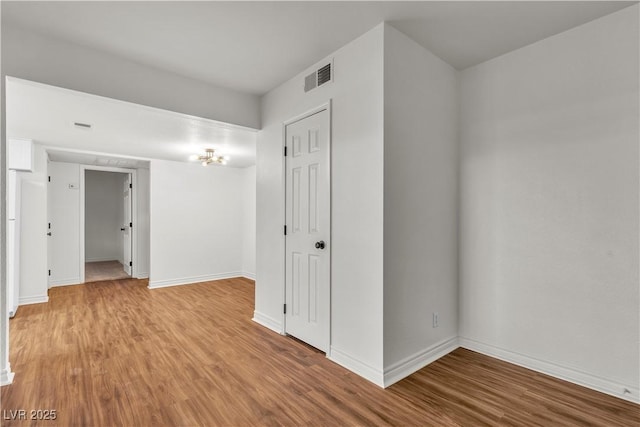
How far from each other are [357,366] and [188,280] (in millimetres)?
4795

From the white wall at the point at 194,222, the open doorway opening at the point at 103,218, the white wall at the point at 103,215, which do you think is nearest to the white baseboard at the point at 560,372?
the white wall at the point at 194,222

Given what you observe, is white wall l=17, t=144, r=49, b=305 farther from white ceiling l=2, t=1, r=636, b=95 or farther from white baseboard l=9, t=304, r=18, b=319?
white ceiling l=2, t=1, r=636, b=95

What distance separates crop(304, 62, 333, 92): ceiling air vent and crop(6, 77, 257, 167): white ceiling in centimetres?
107

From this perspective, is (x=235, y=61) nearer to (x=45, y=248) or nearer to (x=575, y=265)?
(x=575, y=265)

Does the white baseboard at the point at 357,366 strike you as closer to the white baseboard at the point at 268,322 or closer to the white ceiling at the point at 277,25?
the white baseboard at the point at 268,322

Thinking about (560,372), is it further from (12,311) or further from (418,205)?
(12,311)

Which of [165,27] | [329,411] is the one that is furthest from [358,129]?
[329,411]

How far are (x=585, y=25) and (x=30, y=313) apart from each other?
6.82 meters

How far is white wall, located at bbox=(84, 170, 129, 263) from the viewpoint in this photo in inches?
353

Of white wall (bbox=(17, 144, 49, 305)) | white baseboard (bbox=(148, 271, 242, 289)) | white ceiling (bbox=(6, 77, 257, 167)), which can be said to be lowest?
white baseboard (bbox=(148, 271, 242, 289))

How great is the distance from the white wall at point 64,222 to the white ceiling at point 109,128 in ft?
1.26

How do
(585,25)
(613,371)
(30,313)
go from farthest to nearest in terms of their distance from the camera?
(30,313) → (585,25) → (613,371)

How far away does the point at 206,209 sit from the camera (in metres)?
6.60

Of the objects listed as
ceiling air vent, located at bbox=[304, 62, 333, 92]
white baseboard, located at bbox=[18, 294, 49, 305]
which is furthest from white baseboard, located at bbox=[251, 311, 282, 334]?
white baseboard, located at bbox=[18, 294, 49, 305]
